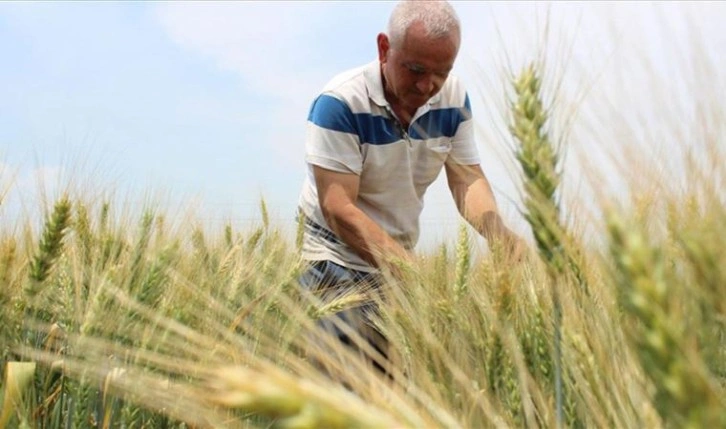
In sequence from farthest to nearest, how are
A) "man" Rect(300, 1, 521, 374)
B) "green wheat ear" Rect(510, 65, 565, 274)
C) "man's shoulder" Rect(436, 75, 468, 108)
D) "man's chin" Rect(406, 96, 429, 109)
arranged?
1. "man's shoulder" Rect(436, 75, 468, 108)
2. "man's chin" Rect(406, 96, 429, 109)
3. "man" Rect(300, 1, 521, 374)
4. "green wheat ear" Rect(510, 65, 565, 274)

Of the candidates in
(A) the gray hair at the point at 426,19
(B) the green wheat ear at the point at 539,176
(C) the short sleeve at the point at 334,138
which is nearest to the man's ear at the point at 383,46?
(A) the gray hair at the point at 426,19

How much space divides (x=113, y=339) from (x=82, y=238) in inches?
30.8

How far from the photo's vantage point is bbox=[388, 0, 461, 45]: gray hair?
267 centimetres

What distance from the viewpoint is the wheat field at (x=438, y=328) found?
65 centimetres

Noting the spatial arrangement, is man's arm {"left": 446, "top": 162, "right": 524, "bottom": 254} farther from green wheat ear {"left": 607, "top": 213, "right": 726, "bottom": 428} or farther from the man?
green wheat ear {"left": 607, "top": 213, "right": 726, "bottom": 428}

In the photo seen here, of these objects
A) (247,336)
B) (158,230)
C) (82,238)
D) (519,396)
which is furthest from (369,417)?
(82,238)

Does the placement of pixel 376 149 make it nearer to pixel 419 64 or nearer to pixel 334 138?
pixel 334 138

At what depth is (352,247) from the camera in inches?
111

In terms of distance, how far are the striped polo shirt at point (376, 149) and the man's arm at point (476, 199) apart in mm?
80

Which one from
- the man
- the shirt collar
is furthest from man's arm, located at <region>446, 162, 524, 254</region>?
the shirt collar

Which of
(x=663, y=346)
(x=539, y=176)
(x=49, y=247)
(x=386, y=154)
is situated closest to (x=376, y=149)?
(x=386, y=154)

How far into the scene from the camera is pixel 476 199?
2.91m

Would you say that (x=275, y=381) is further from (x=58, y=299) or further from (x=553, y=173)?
(x=58, y=299)

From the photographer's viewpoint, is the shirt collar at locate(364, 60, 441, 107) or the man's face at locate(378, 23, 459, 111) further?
the shirt collar at locate(364, 60, 441, 107)
